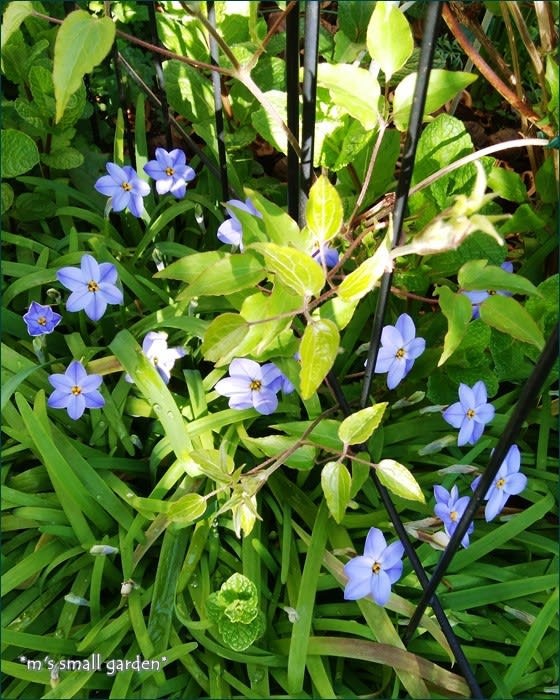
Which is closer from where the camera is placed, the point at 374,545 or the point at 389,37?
the point at 389,37

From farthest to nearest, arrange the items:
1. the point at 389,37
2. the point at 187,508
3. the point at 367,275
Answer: the point at 187,508 → the point at 389,37 → the point at 367,275

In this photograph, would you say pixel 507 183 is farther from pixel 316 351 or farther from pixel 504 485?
pixel 316 351

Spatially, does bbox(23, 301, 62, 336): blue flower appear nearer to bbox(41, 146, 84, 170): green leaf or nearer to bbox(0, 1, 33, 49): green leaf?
bbox(41, 146, 84, 170): green leaf

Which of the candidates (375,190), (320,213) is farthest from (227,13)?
(320,213)

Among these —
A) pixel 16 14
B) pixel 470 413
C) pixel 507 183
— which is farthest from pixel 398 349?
pixel 16 14

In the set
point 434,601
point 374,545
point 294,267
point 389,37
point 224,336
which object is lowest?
point 434,601

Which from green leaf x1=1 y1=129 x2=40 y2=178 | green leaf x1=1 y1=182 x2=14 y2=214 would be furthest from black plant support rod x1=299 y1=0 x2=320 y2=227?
green leaf x1=1 y1=182 x2=14 y2=214
